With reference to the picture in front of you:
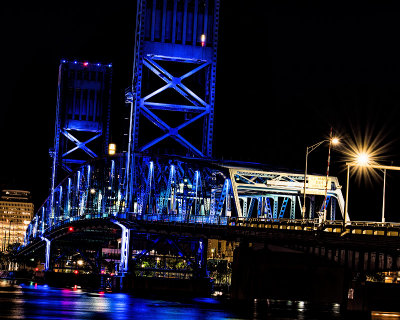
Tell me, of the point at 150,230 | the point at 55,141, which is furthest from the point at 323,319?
the point at 55,141

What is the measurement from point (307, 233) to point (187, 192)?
31.9 m

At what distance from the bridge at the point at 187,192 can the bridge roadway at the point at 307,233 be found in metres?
0.09

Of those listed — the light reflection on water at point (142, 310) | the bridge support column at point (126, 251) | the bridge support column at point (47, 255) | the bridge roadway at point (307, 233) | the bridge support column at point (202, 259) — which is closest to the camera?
the light reflection on water at point (142, 310)

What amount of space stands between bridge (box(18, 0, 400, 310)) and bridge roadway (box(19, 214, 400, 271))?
9cm

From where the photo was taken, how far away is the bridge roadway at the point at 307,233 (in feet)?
208

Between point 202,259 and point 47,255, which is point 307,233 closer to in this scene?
point 202,259

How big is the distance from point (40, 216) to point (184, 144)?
254ft

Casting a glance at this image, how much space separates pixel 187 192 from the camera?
99.9 m

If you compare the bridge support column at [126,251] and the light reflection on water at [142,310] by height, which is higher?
the bridge support column at [126,251]

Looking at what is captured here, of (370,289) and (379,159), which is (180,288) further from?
(379,159)

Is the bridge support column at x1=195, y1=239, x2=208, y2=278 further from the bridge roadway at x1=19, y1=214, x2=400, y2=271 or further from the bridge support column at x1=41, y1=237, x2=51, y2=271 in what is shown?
the bridge support column at x1=41, y1=237, x2=51, y2=271

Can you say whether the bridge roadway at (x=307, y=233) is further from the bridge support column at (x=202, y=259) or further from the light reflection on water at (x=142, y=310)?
the bridge support column at (x=202, y=259)

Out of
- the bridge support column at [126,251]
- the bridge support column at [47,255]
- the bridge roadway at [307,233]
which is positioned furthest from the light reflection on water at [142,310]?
the bridge support column at [47,255]

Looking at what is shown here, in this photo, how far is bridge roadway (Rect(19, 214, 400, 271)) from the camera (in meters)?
63.5
